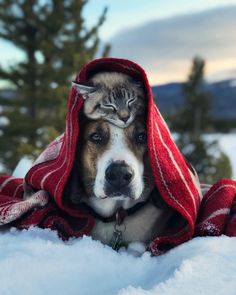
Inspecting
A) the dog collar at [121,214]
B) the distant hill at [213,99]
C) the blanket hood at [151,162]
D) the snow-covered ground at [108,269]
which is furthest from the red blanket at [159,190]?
the distant hill at [213,99]

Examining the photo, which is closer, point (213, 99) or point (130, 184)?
point (130, 184)

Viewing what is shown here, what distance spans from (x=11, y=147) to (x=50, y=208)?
15143 mm

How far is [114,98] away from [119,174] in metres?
0.42

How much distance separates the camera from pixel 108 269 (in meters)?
2.21

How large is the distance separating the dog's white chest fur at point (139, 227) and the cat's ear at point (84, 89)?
0.68 meters

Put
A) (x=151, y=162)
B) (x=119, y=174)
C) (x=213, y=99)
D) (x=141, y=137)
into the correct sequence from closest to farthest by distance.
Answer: (x=119, y=174) → (x=151, y=162) → (x=141, y=137) → (x=213, y=99)

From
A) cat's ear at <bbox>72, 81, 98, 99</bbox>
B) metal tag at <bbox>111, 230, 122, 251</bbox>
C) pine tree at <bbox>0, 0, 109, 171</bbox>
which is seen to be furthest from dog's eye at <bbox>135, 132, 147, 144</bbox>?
pine tree at <bbox>0, 0, 109, 171</bbox>

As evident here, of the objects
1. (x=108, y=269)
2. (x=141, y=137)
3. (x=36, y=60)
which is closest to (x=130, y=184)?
(x=141, y=137)

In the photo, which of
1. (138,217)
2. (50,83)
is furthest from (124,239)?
(50,83)

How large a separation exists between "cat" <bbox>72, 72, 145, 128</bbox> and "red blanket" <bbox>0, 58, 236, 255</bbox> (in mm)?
46

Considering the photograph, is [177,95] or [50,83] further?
[177,95]

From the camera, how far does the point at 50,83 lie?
17.2 m

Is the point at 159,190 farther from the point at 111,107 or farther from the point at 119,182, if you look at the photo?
the point at 111,107

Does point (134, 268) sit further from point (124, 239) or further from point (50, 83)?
point (50, 83)
